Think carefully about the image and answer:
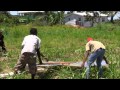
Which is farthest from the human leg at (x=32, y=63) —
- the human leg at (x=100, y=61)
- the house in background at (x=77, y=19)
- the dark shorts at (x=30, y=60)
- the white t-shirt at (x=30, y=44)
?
the house in background at (x=77, y=19)

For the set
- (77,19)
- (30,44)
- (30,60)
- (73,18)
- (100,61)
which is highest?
(30,44)

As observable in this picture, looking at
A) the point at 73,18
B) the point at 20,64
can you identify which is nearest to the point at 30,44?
the point at 20,64

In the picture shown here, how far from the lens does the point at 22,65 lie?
7391 millimetres

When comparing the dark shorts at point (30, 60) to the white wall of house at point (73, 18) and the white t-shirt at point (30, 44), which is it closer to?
the white t-shirt at point (30, 44)

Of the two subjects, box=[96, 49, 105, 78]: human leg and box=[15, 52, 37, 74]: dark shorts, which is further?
box=[96, 49, 105, 78]: human leg

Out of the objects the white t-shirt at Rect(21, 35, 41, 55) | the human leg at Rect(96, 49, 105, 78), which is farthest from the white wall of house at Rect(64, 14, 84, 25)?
the white t-shirt at Rect(21, 35, 41, 55)

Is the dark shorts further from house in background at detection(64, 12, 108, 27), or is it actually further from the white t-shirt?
house in background at detection(64, 12, 108, 27)

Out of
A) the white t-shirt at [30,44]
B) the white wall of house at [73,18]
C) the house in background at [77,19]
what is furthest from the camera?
the white wall of house at [73,18]

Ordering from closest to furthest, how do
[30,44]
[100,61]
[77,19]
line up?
1. [30,44]
2. [100,61]
3. [77,19]

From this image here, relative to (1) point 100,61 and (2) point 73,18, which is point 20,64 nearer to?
(1) point 100,61

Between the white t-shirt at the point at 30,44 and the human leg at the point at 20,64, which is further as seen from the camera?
the human leg at the point at 20,64
